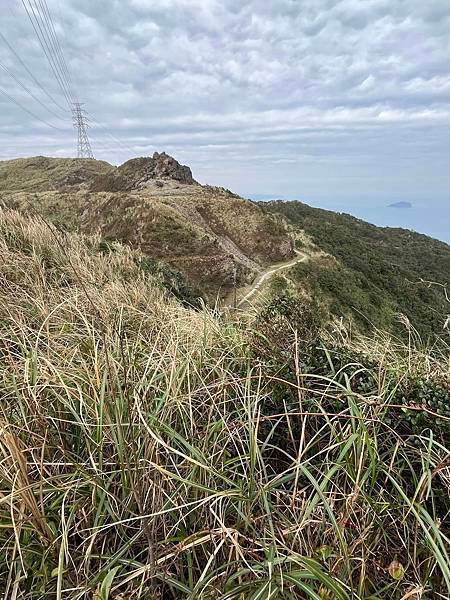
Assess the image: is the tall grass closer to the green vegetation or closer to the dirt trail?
the green vegetation

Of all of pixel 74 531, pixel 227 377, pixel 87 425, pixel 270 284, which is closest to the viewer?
pixel 74 531

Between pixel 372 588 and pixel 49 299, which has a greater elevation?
pixel 49 299

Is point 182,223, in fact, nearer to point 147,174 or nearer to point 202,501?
point 147,174

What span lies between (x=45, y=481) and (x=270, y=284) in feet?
90.6

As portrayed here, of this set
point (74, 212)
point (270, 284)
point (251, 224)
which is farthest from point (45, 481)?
point (74, 212)

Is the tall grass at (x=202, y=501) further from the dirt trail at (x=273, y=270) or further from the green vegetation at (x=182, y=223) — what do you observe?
the dirt trail at (x=273, y=270)

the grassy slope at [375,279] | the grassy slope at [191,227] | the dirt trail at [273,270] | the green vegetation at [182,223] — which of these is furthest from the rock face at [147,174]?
the dirt trail at [273,270]

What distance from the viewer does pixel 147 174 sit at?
169ft

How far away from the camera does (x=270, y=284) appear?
95.0 feet

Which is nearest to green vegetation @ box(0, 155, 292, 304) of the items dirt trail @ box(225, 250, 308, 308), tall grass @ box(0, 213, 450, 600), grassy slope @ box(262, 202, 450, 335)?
dirt trail @ box(225, 250, 308, 308)

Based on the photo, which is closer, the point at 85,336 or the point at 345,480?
the point at 345,480

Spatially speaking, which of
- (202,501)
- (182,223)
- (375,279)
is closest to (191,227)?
(182,223)

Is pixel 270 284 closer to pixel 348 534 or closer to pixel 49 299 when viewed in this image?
pixel 49 299

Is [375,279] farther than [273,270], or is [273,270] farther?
[375,279]
